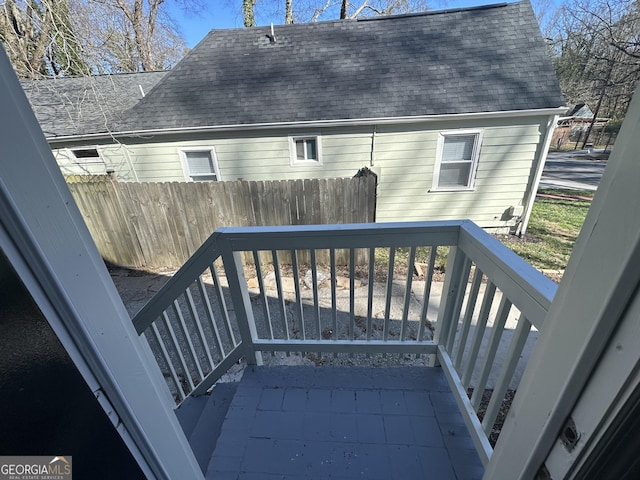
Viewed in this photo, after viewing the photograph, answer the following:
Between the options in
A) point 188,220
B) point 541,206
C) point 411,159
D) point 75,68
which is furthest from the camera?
point 541,206

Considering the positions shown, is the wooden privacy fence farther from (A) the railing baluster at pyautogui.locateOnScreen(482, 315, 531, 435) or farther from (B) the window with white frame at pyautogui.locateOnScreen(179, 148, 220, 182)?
(A) the railing baluster at pyautogui.locateOnScreen(482, 315, 531, 435)

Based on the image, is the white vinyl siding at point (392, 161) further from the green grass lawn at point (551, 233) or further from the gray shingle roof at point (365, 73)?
the green grass lawn at point (551, 233)

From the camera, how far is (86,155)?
599 cm

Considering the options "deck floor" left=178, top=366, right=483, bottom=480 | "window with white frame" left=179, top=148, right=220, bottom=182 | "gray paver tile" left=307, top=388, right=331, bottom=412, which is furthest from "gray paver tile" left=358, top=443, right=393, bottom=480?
"window with white frame" left=179, top=148, right=220, bottom=182

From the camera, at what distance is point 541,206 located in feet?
21.9

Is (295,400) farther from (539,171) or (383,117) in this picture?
(539,171)

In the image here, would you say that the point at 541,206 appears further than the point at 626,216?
Yes

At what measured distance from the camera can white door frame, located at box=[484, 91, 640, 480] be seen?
15.5 inches

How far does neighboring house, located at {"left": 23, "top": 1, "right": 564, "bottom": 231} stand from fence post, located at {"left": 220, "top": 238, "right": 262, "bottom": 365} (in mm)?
4174

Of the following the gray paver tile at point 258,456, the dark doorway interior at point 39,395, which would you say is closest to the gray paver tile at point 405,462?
the gray paver tile at point 258,456

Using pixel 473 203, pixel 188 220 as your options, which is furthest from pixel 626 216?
pixel 473 203

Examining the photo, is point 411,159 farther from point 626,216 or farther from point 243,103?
point 626,216

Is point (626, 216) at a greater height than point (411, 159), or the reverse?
point (626, 216)

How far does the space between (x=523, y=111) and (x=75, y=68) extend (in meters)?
6.78
